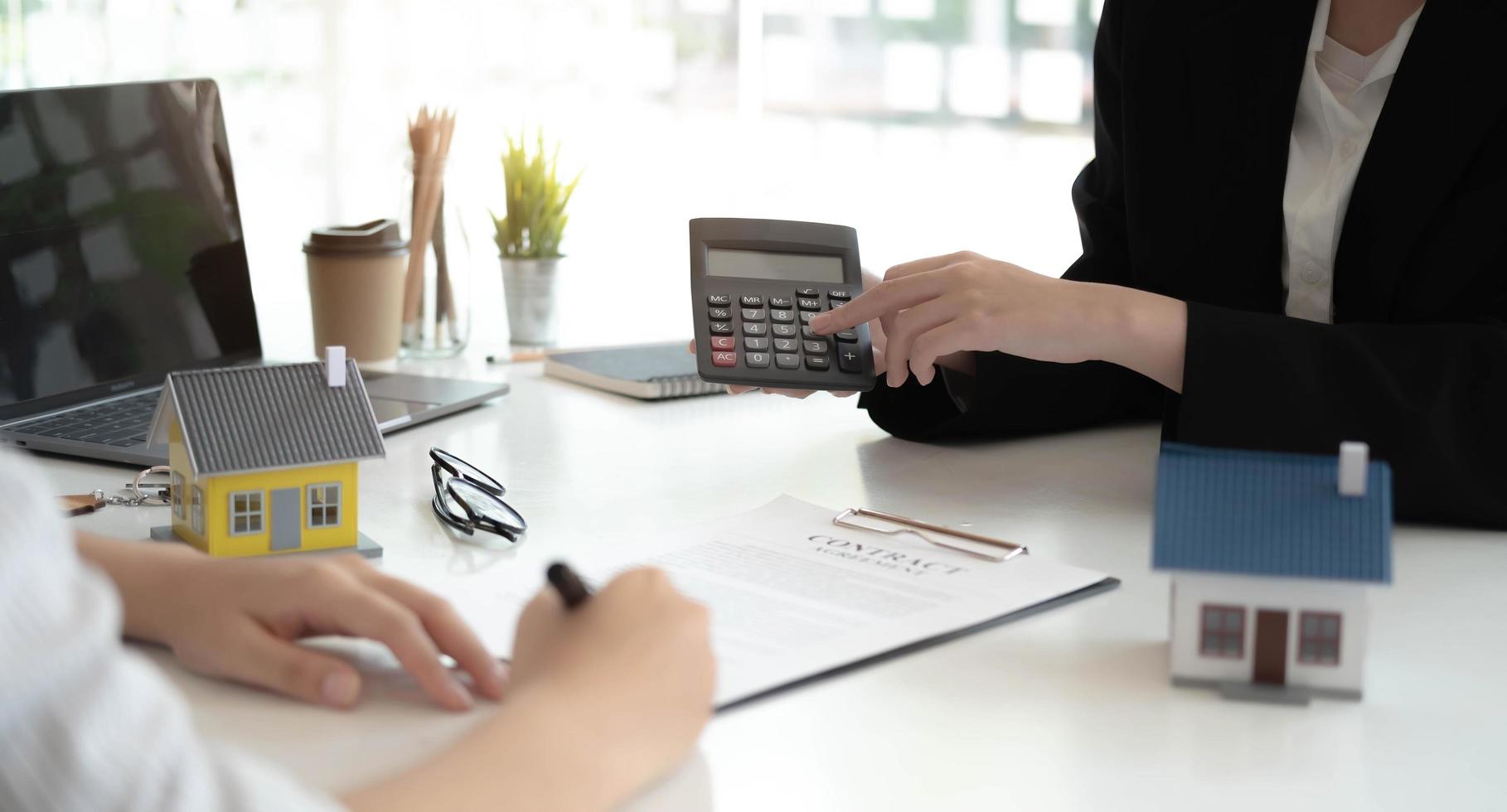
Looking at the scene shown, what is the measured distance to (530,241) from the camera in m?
1.55

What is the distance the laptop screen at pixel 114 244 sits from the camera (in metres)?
1.14

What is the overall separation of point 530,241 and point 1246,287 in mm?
779

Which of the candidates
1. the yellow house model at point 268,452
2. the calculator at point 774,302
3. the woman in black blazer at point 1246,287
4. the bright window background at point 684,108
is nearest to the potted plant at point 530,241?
the calculator at point 774,302

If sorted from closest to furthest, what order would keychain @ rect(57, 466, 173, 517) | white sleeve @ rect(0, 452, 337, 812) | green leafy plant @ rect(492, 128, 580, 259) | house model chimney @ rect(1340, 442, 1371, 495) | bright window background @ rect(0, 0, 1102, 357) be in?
1. white sleeve @ rect(0, 452, 337, 812)
2. house model chimney @ rect(1340, 442, 1371, 495)
3. keychain @ rect(57, 466, 173, 517)
4. green leafy plant @ rect(492, 128, 580, 259)
5. bright window background @ rect(0, 0, 1102, 357)

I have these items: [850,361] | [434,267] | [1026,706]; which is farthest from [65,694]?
[434,267]

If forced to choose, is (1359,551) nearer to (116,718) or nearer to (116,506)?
(116,718)

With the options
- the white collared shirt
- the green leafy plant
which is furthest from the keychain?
the white collared shirt

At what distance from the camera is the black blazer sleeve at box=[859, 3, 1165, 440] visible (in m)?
1.12

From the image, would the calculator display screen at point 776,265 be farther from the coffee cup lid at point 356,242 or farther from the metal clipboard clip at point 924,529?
the coffee cup lid at point 356,242

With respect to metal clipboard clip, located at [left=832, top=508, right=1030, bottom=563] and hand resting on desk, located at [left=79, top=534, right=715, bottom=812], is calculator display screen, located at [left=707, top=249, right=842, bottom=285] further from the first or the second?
hand resting on desk, located at [left=79, top=534, right=715, bottom=812]

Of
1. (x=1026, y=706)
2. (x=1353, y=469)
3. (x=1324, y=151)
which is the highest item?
(x=1324, y=151)

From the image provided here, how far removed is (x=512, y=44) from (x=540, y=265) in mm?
1505

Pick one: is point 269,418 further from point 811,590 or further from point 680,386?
point 680,386

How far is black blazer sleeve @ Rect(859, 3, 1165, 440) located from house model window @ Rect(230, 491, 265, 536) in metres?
0.52
